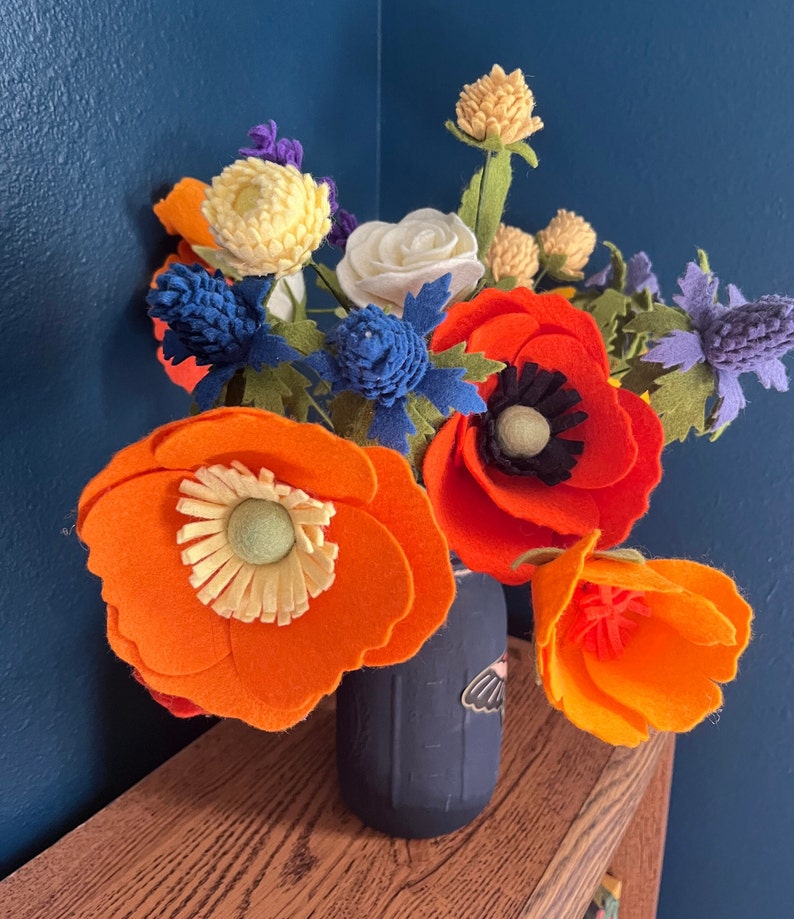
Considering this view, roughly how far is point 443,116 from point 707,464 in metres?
0.53

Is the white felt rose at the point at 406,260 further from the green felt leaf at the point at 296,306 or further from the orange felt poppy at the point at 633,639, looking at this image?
the orange felt poppy at the point at 633,639

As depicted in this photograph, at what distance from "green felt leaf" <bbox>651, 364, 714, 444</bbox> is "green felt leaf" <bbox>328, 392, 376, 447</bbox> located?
212 millimetres

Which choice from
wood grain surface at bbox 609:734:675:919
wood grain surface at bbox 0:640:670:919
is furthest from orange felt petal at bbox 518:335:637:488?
A: wood grain surface at bbox 609:734:675:919

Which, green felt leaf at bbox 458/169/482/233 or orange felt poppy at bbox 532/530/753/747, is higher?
green felt leaf at bbox 458/169/482/233

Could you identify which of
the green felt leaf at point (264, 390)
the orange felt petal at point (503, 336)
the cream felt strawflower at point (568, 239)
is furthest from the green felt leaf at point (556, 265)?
the green felt leaf at point (264, 390)

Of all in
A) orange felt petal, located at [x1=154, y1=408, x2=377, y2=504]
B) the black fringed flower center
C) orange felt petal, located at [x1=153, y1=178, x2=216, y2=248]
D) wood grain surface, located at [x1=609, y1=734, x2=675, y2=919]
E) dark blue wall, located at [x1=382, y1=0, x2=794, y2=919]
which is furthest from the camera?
wood grain surface, located at [x1=609, y1=734, x2=675, y2=919]

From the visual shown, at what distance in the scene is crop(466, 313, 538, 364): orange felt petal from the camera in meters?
0.45

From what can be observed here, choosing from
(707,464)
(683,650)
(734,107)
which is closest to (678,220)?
(734,107)

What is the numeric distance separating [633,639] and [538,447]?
15cm

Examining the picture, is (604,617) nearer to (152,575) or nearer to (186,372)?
(152,575)

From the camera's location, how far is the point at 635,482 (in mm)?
471

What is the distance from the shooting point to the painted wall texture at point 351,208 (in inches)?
22.5

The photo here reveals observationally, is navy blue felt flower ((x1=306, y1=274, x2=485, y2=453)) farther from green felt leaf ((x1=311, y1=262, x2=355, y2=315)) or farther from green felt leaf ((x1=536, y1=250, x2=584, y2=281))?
green felt leaf ((x1=536, y1=250, x2=584, y2=281))

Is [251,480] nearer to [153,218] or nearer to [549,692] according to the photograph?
[549,692]
